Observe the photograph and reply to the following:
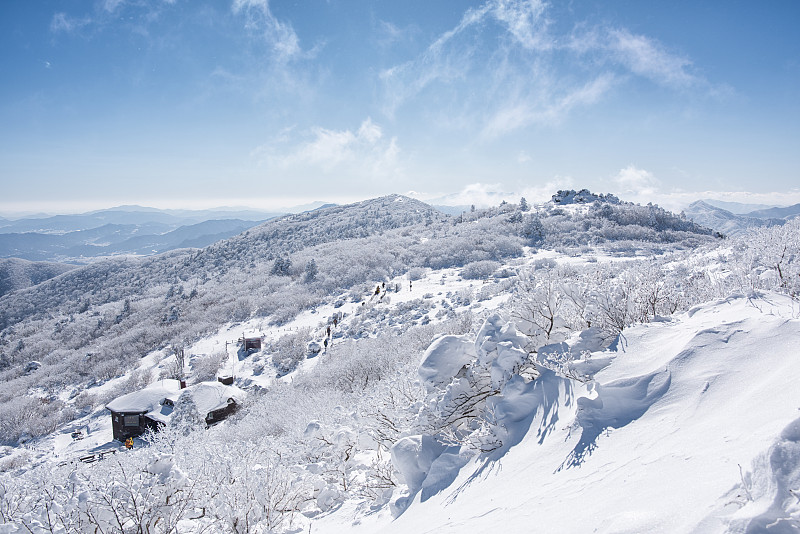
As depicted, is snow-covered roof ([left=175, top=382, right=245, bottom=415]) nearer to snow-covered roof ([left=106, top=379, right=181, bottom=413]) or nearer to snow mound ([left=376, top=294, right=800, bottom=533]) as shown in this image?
snow-covered roof ([left=106, top=379, right=181, bottom=413])

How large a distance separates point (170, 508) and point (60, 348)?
54.7 metres

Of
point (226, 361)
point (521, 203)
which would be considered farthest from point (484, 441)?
point (521, 203)

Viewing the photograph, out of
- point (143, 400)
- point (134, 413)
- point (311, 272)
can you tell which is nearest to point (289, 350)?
point (143, 400)

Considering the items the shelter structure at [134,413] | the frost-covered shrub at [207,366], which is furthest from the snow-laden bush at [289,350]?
the shelter structure at [134,413]

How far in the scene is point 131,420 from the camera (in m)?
22.3

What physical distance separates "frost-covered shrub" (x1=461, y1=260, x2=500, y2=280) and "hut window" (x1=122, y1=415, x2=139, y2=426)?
29.0 meters

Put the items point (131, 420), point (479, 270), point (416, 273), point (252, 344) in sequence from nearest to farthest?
point (131, 420) → point (252, 344) → point (479, 270) → point (416, 273)

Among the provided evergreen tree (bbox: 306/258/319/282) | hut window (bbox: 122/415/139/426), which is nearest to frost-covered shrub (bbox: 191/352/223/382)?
hut window (bbox: 122/415/139/426)

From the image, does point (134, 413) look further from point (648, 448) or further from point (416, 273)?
point (416, 273)

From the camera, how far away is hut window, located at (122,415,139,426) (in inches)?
875

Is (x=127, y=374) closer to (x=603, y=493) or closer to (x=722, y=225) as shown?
(x=603, y=493)

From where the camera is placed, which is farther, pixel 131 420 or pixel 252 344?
pixel 252 344

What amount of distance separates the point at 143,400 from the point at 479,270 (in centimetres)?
3001

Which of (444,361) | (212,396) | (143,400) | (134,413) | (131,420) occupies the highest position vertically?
(444,361)
